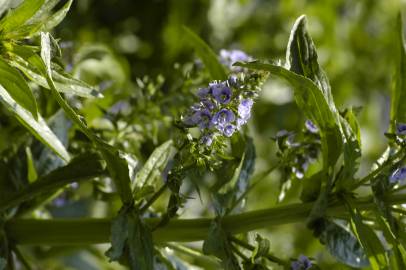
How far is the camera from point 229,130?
81 centimetres

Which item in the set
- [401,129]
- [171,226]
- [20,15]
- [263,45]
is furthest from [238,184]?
[263,45]

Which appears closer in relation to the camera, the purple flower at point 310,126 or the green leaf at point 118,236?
the green leaf at point 118,236

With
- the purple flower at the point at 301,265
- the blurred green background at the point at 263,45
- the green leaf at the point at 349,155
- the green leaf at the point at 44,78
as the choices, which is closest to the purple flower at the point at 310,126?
the green leaf at the point at 349,155

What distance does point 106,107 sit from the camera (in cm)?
131

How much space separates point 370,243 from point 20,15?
0.49 metres

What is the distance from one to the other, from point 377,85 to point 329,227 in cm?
143

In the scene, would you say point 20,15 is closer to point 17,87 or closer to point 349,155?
point 17,87

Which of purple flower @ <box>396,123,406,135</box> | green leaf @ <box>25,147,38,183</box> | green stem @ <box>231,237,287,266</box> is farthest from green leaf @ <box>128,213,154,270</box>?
purple flower @ <box>396,123,406,135</box>

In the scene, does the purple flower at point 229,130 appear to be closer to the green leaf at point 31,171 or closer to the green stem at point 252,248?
the green stem at point 252,248

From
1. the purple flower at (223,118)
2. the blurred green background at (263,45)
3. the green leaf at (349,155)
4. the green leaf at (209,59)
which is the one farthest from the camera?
the blurred green background at (263,45)

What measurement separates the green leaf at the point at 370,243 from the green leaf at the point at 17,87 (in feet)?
1.27

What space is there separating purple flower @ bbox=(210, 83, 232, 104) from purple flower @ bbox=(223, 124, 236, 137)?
1.1 inches

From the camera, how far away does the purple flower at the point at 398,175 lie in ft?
2.96

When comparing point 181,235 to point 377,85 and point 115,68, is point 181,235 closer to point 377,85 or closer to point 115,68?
point 115,68
